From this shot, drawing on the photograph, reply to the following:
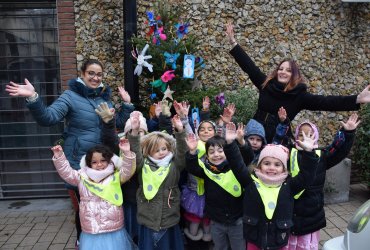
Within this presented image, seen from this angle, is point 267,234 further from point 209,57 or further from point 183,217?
point 209,57

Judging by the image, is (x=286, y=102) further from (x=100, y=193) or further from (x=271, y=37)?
(x=271, y=37)

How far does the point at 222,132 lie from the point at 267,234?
120 centimetres

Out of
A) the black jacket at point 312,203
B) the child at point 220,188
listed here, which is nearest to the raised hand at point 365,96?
the black jacket at point 312,203

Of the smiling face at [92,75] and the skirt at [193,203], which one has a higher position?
the smiling face at [92,75]

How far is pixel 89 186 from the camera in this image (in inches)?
122

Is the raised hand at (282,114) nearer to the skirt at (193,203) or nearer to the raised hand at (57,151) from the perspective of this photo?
the skirt at (193,203)

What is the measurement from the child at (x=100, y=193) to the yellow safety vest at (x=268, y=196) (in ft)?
3.50

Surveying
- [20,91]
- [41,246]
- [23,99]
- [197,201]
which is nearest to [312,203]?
[197,201]

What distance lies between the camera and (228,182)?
303 centimetres

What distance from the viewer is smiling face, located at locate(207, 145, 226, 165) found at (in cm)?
307

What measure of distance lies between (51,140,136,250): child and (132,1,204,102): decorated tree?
125cm

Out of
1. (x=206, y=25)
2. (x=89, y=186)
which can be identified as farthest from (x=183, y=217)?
(x=206, y=25)

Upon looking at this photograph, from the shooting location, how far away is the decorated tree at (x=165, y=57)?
4.08 metres

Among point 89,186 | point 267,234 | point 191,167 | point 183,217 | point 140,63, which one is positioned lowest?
point 183,217
